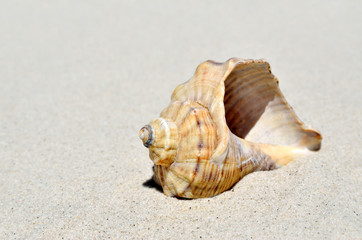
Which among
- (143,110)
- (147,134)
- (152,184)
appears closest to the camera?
(147,134)

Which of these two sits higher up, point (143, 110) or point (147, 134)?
point (147, 134)

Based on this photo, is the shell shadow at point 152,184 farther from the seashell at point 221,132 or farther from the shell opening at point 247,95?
the shell opening at point 247,95

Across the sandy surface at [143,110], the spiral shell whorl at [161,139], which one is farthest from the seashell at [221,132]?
the sandy surface at [143,110]

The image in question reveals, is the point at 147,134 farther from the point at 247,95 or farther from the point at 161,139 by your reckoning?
the point at 247,95

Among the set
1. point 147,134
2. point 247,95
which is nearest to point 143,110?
point 247,95

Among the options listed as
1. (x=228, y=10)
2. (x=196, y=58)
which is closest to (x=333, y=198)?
(x=196, y=58)

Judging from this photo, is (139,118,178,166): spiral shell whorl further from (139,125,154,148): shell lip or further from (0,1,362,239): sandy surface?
(0,1,362,239): sandy surface
